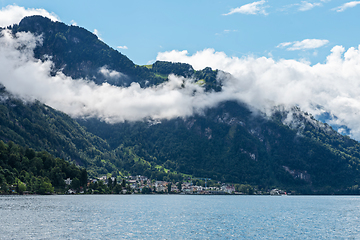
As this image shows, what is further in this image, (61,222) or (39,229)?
(61,222)

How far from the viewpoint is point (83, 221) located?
90.2 meters

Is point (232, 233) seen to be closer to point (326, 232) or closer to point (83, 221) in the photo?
point (326, 232)

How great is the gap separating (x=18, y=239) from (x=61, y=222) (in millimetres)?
24463

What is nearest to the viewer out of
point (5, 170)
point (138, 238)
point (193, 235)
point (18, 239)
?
point (18, 239)

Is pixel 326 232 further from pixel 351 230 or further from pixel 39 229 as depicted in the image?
pixel 39 229

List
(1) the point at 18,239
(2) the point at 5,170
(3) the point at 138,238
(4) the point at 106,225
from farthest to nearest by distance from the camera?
(2) the point at 5,170 → (4) the point at 106,225 → (3) the point at 138,238 → (1) the point at 18,239

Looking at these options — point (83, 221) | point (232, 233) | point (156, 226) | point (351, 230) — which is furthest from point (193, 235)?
point (351, 230)

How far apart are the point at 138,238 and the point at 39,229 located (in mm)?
21354

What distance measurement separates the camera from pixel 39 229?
74.3m

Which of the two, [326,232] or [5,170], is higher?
[5,170]

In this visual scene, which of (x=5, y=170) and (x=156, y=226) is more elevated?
(x=5, y=170)

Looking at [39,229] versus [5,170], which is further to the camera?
[5,170]

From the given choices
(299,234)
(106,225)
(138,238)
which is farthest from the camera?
(106,225)

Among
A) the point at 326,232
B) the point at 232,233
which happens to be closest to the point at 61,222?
the point at 232,233
